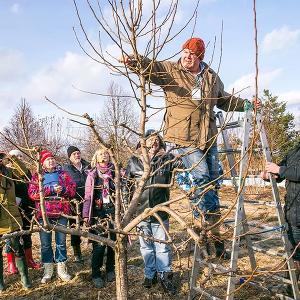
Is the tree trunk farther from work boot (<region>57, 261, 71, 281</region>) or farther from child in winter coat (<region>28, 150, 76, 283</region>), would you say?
work boot (<region>57, 261, 71, 281</region>)

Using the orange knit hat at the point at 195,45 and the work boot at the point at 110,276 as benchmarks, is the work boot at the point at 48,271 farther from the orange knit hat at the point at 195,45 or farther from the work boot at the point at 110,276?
the orange knit hat at the point at 195,45

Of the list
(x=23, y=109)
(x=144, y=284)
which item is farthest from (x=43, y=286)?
(x=23, y=109)

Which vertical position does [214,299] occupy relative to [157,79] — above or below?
below

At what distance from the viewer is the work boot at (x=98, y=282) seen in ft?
14.2

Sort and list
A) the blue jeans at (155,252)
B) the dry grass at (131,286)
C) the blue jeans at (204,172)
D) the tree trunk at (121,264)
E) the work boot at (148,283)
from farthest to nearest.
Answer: the work boot at (148,283), the blue jeans at (155,252), the dry grass at (131,286), the blue jeans at (204,172), the tree trunk at (121,264)

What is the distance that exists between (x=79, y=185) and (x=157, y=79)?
2.77 meters

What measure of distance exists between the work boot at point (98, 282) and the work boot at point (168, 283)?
0.74 meters

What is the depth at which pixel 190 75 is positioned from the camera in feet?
11.2

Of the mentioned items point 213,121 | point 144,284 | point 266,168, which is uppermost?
point 213,121

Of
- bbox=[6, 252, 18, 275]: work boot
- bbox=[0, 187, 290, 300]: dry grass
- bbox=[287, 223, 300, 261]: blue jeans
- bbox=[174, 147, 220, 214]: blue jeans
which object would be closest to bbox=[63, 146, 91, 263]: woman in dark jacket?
bbox=[0, 187, 290, 300]: dry grass

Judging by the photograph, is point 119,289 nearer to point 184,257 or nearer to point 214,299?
point 214,299

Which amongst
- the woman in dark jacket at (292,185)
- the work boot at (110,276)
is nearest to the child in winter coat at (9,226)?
the work boot at (110,276)

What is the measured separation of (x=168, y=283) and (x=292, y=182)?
5.41 ft

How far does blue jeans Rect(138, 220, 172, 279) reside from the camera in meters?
4.00
